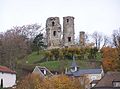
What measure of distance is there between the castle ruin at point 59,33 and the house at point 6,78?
2901 centimetres

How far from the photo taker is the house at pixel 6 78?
6268cm

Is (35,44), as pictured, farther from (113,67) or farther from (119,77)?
(119,77)

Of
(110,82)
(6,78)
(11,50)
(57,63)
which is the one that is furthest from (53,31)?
(110,82)

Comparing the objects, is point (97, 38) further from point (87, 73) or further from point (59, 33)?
Answer: point (87, 73)

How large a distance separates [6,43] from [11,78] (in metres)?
17.0

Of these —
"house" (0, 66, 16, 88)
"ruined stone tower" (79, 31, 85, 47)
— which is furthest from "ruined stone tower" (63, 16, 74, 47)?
"house" (0, 66, 16, 88)

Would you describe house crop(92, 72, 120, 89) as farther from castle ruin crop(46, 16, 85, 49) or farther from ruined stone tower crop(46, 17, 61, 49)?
ruined stone tower crop(46, 17, 61, 49)

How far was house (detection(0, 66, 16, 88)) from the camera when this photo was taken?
62.7 m

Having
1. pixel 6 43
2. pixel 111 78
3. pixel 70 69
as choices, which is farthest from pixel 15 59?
pixel 111 78

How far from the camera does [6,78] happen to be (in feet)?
211

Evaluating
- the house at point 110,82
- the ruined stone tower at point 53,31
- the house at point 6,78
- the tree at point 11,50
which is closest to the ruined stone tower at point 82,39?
the ruined stone tower at point 53,31

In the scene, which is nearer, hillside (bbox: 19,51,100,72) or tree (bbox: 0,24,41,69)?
tree (bbox: 0,24,41,69)

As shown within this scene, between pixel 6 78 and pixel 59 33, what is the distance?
33.2 meters

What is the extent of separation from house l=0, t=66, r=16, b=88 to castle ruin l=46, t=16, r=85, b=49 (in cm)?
2901
